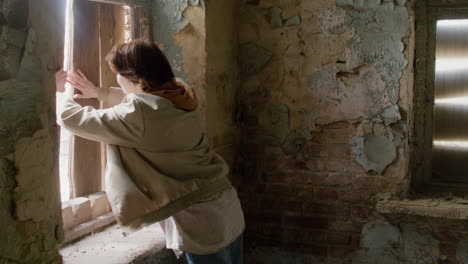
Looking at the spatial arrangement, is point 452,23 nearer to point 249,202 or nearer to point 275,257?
point 249,202

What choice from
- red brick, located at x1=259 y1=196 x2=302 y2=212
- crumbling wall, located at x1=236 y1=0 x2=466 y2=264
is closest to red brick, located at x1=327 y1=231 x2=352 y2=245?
crumbling wall, located at x1=236 y1=0 x2=466 y2=264

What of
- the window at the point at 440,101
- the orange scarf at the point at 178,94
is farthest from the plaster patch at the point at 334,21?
the orange scarf at the point at 178,94

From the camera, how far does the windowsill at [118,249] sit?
5.76 ft

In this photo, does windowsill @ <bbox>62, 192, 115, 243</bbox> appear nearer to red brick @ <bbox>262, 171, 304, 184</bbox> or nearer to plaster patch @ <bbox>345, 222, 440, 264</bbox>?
red brick @ <bbox>262, 171, 304, 184</bbox>

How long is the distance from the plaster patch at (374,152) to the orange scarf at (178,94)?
120 cm

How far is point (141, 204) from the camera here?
149 cm

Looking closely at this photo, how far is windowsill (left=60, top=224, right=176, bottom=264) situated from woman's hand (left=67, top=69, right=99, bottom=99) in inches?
25.6

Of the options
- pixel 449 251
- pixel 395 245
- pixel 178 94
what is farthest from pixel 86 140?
pixel 449 251

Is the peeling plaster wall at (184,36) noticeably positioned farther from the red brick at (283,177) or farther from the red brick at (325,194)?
the red brick at (325,194)

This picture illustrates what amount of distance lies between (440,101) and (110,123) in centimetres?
207

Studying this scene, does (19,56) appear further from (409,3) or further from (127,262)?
(409,3)

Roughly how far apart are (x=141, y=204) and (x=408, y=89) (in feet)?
5.56

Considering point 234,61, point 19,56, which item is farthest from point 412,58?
point 19,56

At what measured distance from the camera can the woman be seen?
1.48 meters
